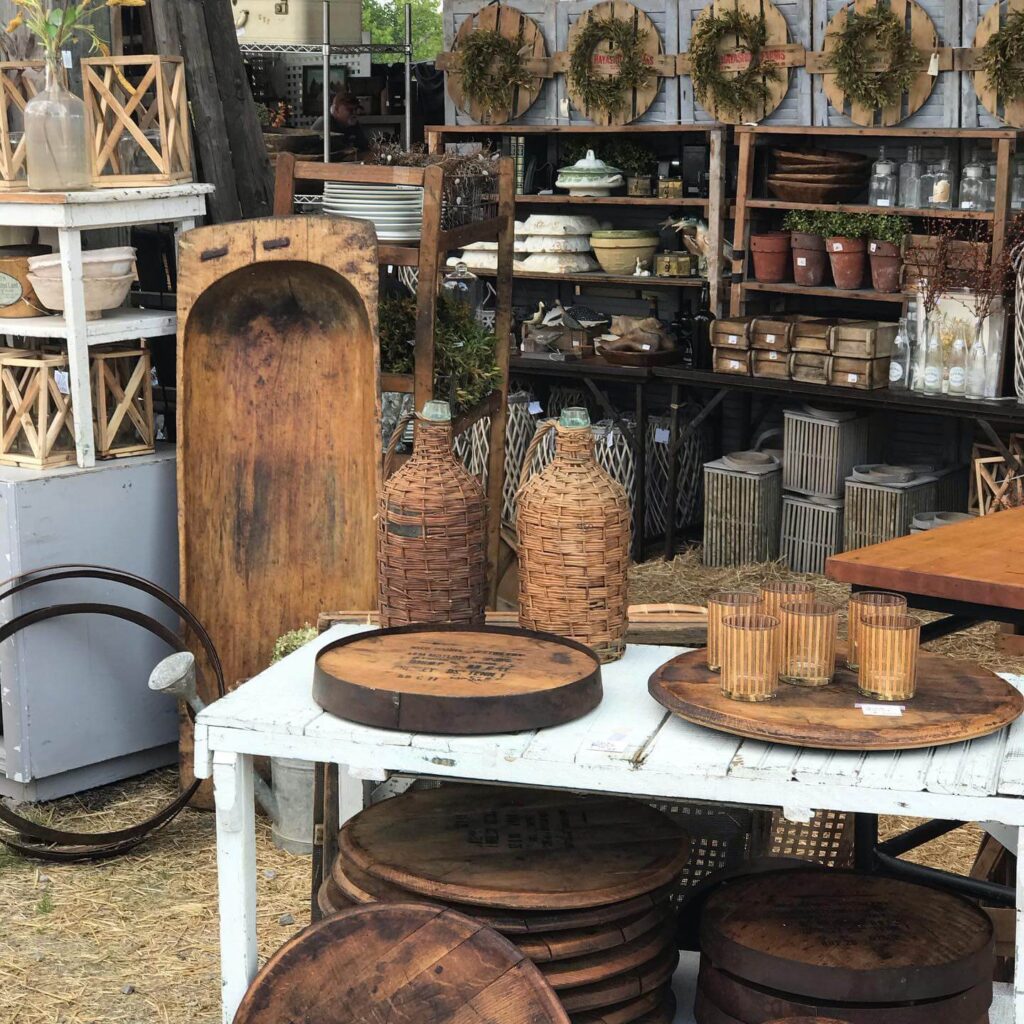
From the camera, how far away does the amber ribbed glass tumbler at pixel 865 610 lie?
2.23m

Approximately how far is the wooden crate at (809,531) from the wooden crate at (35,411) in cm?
354

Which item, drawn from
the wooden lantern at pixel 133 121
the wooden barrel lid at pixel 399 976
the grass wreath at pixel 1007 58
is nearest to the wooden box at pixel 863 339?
the grass wreath at pixel 1007 58

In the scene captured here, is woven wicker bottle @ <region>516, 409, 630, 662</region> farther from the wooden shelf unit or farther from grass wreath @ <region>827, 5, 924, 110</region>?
grass wreath @ <region>827, 5, 924, 110</region>

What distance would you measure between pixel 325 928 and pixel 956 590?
1.55 m

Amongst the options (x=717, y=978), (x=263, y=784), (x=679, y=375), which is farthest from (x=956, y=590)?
(x=679, y=375)

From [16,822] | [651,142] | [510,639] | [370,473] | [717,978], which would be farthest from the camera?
[651,142]

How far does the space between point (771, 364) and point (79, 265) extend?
3306 mm

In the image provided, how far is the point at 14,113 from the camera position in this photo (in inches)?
175

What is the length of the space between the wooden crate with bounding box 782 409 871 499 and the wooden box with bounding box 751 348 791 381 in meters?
0.25

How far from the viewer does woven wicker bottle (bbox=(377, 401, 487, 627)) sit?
255 cm

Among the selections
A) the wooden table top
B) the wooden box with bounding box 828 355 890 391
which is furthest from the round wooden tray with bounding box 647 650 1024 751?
the wooden box with bounding box 828 355 890 391

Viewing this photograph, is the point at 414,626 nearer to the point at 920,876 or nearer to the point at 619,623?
the point at 619,623

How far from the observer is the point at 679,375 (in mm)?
6723

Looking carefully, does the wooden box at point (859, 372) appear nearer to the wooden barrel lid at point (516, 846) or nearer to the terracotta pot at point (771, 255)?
the terracotta pot at point (771, 255)
